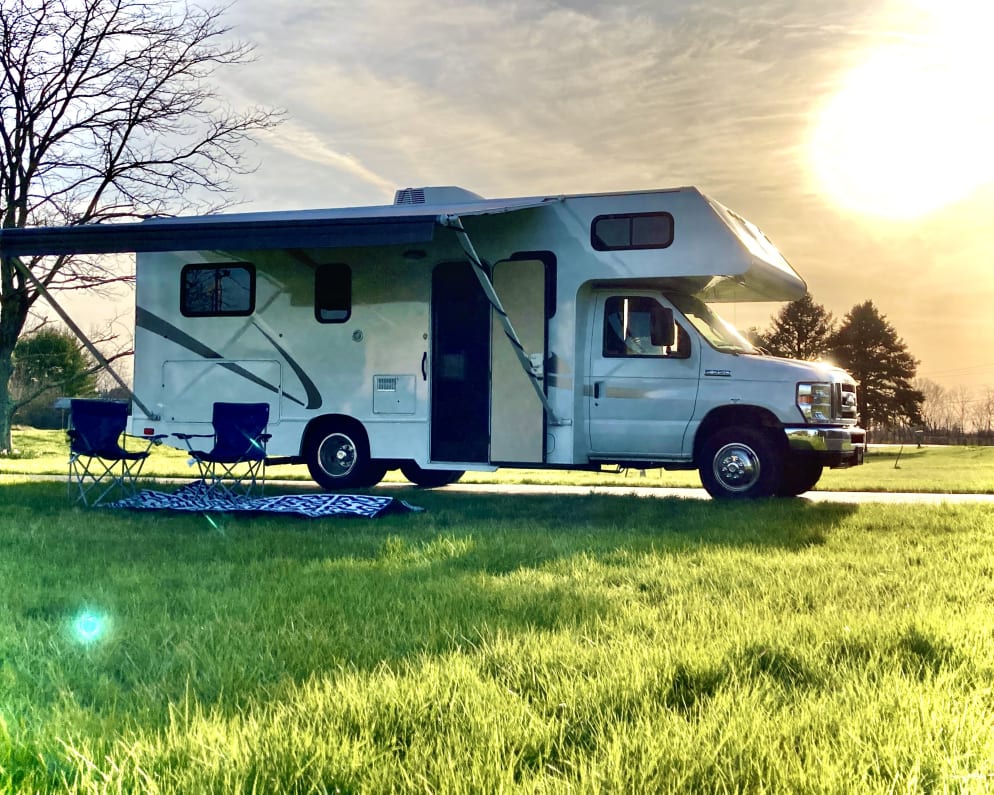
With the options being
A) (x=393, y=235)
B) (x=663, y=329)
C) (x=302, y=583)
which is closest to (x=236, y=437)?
(x=393, y=235)

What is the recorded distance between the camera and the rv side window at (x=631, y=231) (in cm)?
995

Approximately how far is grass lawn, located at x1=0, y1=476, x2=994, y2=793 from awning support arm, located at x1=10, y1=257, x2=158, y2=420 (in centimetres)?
403

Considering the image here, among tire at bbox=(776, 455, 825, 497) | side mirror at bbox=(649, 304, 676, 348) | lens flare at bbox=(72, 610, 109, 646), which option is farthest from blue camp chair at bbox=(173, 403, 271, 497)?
tire at bbox=(776, 455, 825, 497)

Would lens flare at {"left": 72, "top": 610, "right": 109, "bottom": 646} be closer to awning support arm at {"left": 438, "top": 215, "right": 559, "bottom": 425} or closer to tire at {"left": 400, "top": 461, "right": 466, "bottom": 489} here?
awning support arm at {"left": 438, "top": 215, "right": 559, "bottom": 425}

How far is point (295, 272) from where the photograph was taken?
443 inches

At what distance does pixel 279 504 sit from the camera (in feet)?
28.6

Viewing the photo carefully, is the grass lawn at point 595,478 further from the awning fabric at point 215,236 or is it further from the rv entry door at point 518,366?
the awning fabric at point 215,236

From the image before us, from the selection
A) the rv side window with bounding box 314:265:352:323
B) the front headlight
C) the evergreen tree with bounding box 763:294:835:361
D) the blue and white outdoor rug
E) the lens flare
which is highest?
the evergreen tree with bounding box 763:294:835:361

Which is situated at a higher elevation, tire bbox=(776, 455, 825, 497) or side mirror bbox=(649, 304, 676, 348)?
side mirror bbox=(649, 304, 676, 348)

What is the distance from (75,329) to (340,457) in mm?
3323

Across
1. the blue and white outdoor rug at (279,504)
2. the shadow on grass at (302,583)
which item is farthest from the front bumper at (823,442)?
the blue and white outdoor rug at (279,504)

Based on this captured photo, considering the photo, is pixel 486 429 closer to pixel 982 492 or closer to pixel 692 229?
pixel 692 229

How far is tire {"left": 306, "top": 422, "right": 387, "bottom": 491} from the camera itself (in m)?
11.0

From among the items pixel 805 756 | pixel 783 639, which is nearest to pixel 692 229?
pixel 783 639
